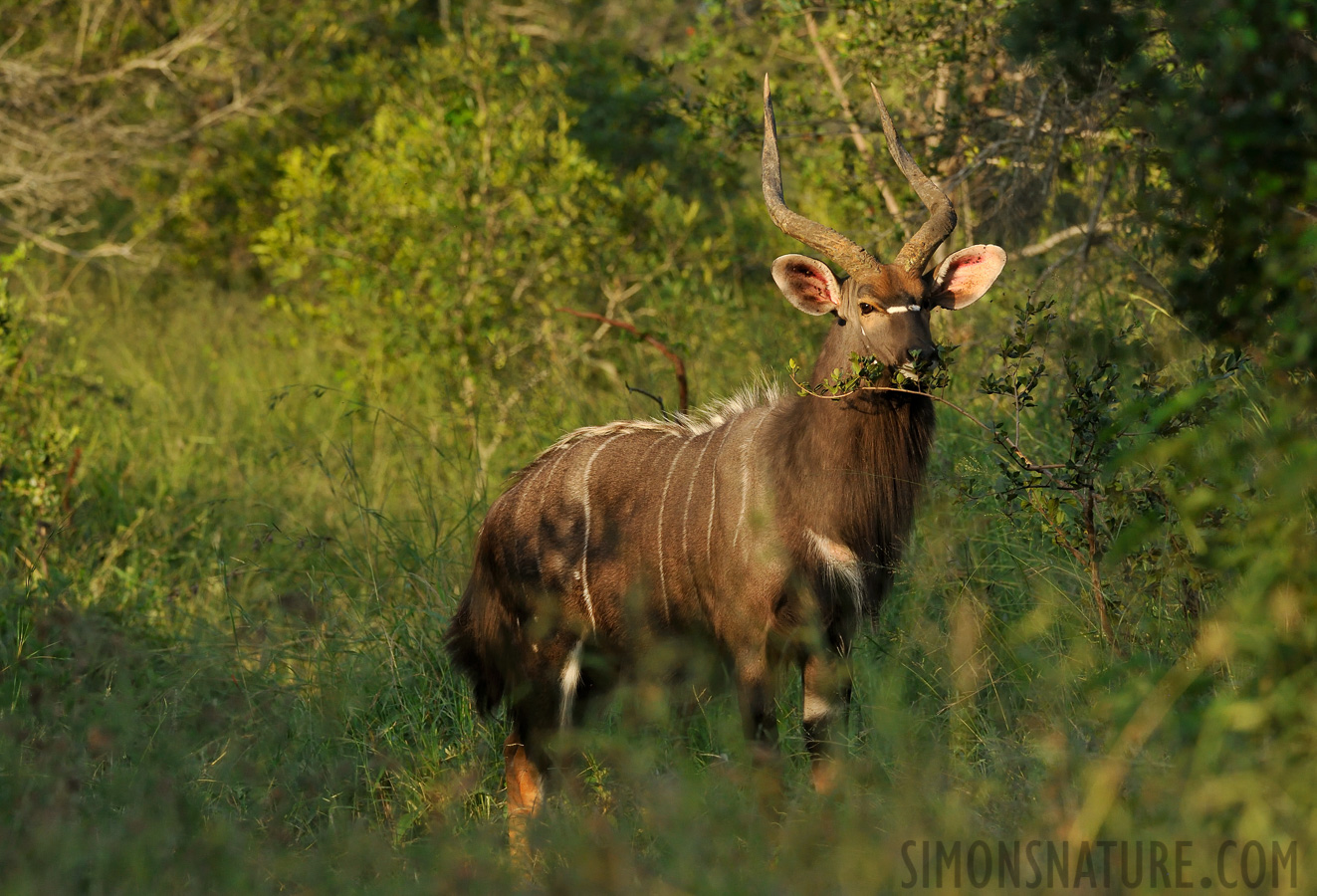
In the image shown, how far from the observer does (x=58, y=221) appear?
10.2m

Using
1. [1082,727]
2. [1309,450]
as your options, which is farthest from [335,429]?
[1309,450]

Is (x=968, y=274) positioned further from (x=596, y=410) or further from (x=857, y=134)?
(x=596, y=410)

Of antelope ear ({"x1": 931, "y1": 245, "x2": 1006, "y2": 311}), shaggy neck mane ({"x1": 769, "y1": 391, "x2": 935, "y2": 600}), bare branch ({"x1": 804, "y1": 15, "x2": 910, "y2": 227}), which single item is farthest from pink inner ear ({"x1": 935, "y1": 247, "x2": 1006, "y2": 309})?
bare branch ({"x1": 804, "y1": 15, "x2": 910, "y2": 227})

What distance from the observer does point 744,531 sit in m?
3.78

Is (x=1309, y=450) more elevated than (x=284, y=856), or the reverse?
(x=1309, y=450)

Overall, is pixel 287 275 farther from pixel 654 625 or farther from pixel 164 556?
pixel 654 625

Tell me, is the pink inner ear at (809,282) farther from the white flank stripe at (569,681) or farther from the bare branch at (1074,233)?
the bare branch at (1074,233)

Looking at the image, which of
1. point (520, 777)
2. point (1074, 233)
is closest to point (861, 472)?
point (520, 777)

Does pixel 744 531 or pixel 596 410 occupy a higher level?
pixel 744 531

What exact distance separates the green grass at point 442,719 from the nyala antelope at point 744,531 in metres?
0.19

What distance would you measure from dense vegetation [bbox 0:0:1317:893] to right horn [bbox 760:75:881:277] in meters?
0.58

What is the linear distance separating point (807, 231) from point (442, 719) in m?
1.98

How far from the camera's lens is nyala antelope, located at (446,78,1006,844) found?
3.69 metres

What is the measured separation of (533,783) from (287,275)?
15.2ft
